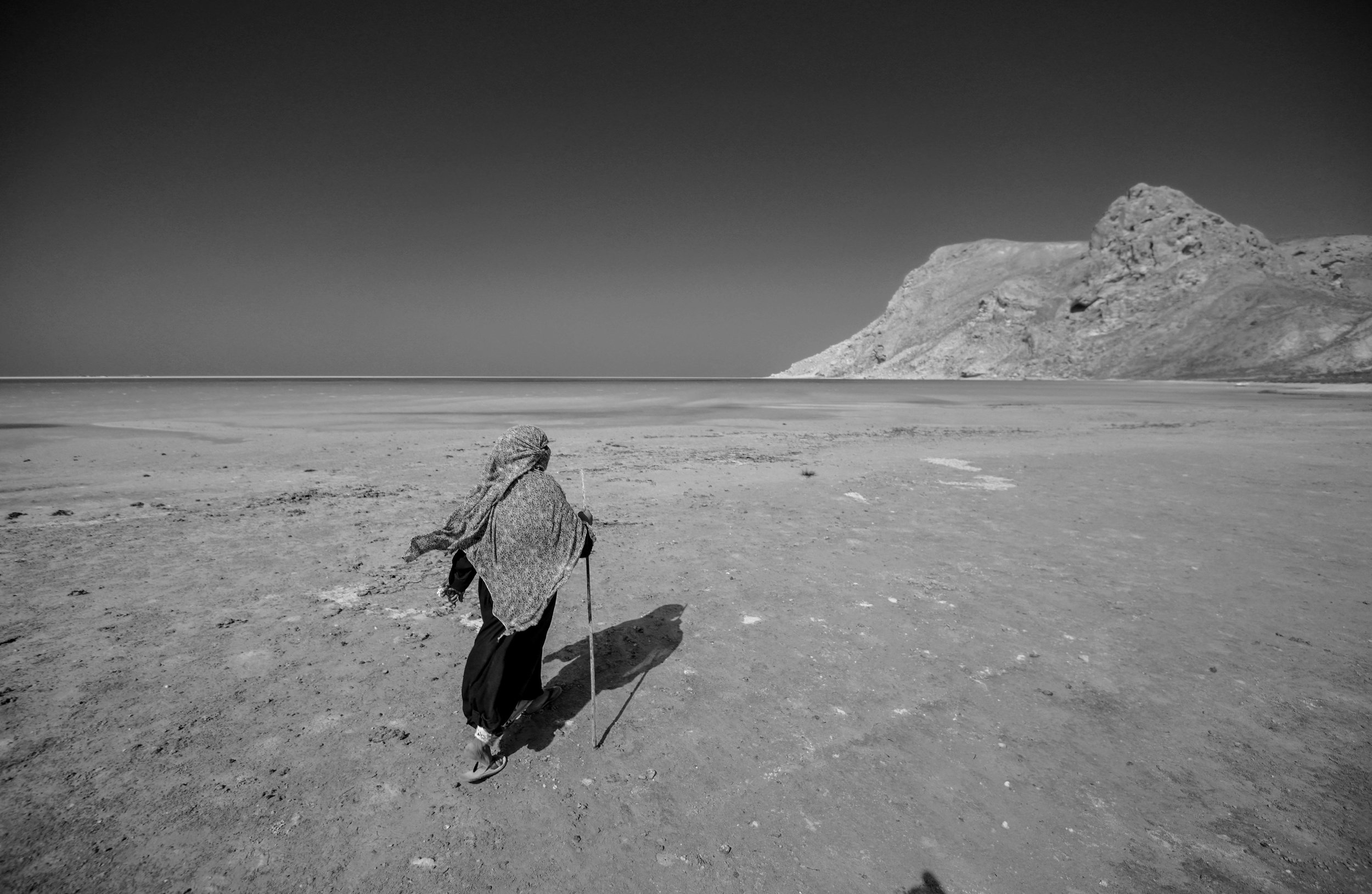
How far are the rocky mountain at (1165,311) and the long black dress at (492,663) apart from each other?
290ft

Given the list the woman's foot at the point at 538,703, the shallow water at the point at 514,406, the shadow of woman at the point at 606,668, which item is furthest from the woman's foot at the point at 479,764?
the shallow water at the point at 514,406

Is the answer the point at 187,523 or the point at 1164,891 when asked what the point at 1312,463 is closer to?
the point at 1164,891

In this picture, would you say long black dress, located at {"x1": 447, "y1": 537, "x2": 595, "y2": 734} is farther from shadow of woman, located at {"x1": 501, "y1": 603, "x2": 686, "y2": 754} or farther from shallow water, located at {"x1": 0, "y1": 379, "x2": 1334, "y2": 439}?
shallow water, located at {"x1": 0, "y1": 379, "x2": 1334, "y2": 439}

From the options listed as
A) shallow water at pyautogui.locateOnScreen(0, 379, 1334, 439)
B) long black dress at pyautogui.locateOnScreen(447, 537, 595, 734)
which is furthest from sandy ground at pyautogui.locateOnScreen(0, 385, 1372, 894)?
shallow water at pyautogui.locateOnScreen(0, 379, 1334, 439)

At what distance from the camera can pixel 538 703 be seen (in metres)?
4.36

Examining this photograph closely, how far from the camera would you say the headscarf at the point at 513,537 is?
12.3ft

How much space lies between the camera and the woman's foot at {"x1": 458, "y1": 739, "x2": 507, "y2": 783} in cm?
361

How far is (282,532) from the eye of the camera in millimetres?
8156

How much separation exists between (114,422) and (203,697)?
2371 centimetres

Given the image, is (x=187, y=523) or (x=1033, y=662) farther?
(x=187, y=523)

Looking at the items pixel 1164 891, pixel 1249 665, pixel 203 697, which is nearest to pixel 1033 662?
pixel 1249 665

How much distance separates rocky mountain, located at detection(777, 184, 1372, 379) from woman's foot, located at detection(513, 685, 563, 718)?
289ft

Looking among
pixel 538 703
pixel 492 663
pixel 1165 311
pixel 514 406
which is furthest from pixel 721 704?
pixel 1165 311

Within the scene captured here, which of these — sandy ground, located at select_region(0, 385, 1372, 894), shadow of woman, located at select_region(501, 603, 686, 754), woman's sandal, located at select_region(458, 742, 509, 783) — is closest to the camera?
sandy ground, located at select_region(0, 385, 1372, 894)
